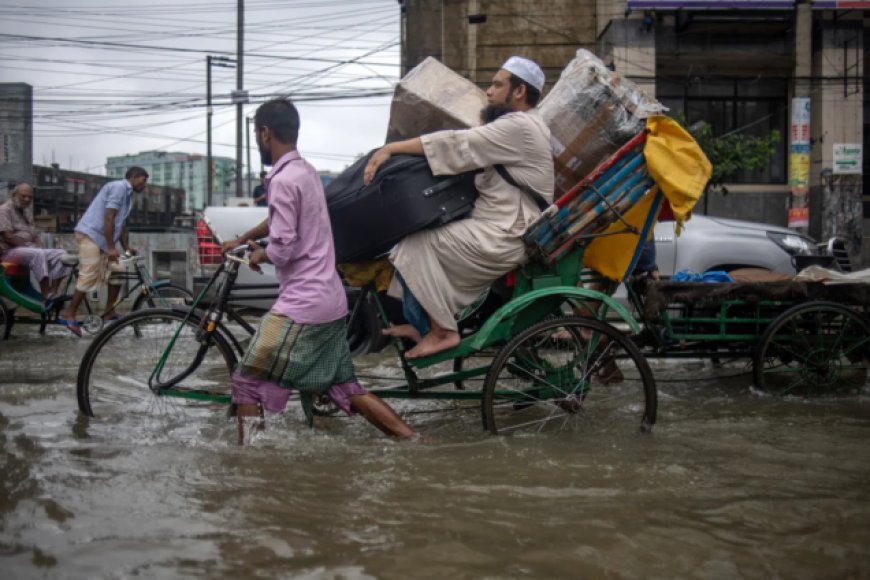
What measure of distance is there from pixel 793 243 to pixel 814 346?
354 centimetres

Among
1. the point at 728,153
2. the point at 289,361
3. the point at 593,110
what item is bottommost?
the point at 289,361

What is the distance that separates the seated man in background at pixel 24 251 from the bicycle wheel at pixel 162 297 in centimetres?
98

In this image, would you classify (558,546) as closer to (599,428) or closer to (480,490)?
(480,490)

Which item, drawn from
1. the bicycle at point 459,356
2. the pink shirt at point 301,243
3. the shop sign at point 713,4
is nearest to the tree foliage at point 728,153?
the shop sign at point 713,4

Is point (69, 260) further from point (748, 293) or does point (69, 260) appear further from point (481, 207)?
point (748, 293)

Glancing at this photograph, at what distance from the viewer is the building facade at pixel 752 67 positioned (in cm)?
2086

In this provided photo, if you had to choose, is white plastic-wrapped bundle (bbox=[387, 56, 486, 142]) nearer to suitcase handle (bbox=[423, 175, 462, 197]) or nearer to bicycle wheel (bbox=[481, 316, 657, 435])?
suitcase handle (bbox=[423, 175, 462, 197])

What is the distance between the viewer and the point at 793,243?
8.94m

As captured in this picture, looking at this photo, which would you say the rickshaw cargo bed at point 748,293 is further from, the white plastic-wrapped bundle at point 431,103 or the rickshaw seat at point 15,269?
the rickshaw seat at point 15,269

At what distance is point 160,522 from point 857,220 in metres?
21.4

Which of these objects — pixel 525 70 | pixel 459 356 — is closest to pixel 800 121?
pixel 525 70

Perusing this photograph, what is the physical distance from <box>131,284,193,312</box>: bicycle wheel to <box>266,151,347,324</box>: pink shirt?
16.8 feet

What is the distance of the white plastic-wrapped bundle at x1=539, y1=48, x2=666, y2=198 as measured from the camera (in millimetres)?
4609

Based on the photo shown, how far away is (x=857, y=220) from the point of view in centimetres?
2108
